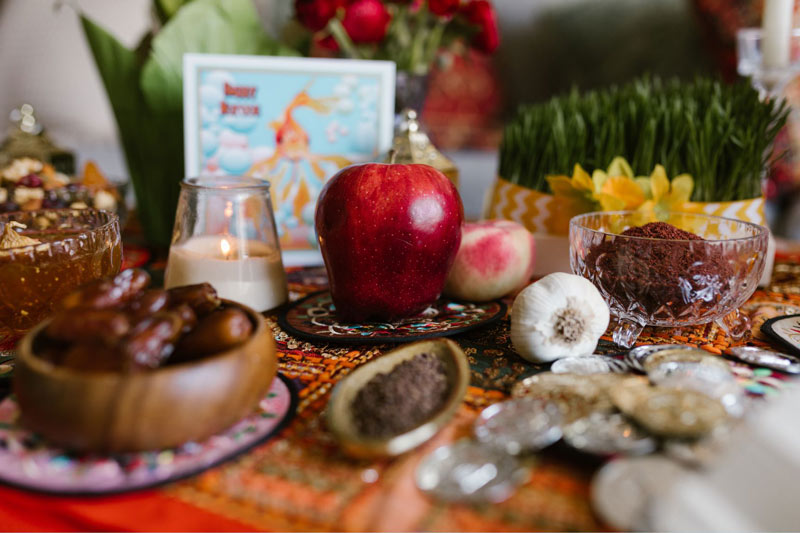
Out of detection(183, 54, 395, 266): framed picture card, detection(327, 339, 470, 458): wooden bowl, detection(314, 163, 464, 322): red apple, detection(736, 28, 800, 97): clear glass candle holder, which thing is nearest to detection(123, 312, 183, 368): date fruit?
detection(327, 339, 470, 458): wooden bowl

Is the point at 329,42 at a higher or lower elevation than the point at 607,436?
higher

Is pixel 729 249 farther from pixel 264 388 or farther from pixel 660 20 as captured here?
pixel 660 20

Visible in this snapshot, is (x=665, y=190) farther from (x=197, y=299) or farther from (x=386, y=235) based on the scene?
(x=197, y=299)

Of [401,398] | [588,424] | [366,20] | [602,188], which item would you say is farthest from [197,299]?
[366,20]

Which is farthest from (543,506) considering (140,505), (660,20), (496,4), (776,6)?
(496,4)

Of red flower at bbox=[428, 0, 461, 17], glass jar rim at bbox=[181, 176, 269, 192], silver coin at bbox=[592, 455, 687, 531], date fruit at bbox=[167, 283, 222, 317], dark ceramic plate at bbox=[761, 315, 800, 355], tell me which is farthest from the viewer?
red flower at bbox=[428, 0, 461, 17]

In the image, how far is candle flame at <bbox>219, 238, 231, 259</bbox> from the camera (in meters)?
0.63

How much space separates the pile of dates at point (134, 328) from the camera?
1.12ft

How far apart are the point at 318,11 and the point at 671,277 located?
678 mm

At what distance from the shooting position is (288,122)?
0.81 m

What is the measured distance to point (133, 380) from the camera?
324 millimetres

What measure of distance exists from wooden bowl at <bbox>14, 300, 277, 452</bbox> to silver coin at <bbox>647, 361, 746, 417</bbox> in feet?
0.94

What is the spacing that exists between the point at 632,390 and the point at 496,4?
1.69m

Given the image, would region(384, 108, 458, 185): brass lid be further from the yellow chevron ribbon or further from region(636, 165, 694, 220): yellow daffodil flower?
region(636, 165, 694, 220): yellow daffodil flower
